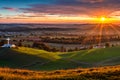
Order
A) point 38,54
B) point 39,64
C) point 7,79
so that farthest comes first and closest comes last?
point 38,54, point 39,64, point 7,79

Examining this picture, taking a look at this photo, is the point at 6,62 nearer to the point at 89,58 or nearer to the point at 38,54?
the point at 38,54

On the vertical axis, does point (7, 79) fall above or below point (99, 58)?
above

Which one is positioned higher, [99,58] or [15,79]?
[15,79]

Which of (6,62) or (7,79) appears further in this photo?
(6,62)

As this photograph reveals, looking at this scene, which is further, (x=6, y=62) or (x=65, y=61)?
(x=6, y=62)

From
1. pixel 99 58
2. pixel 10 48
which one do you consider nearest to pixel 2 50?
pixel 10 48

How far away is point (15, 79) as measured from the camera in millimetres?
13875

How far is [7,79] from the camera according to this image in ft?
45.0

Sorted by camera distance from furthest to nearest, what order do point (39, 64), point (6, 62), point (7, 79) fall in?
point (6, 62) < point (39, 64) < point (7, 79)

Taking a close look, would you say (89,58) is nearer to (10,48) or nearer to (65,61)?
(65,61)

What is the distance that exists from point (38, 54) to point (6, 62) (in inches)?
312

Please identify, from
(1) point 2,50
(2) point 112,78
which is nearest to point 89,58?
(1) point 2,50

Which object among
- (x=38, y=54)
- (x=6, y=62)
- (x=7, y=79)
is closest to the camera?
(x=7, y=79)

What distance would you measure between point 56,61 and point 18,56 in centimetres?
1006
